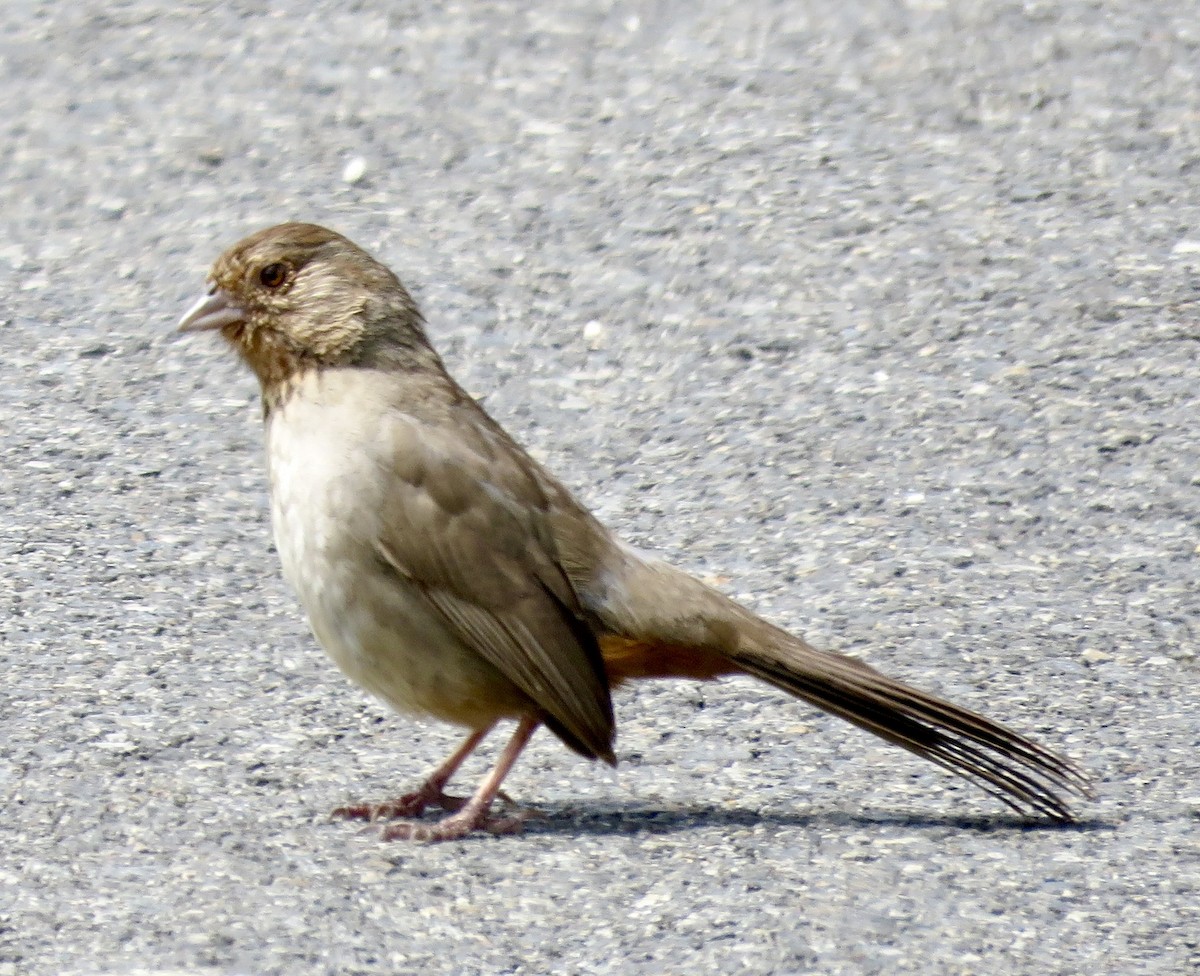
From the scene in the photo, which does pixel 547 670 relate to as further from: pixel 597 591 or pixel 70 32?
pixel 70 32

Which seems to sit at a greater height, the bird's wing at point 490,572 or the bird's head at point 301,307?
the bird's head at point 301,307

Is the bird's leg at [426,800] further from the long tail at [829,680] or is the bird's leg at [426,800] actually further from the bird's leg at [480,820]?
the long tail at [829,680]

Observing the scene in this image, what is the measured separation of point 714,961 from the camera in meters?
4.22

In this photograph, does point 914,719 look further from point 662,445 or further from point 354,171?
point 354,171

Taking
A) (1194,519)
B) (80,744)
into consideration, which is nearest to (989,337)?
(1194,519)

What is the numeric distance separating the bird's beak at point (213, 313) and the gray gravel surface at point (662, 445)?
3.51ft

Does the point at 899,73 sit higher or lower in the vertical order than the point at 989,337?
higher

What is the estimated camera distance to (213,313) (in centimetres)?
528

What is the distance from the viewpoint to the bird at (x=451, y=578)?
4934 mm

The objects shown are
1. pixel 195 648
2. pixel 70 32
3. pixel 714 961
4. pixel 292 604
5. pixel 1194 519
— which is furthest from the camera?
pixel 70 32

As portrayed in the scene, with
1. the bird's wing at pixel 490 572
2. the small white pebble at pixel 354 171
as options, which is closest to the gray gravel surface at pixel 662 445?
the small white pebble at pixel 354 171

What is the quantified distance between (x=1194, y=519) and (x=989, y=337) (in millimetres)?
1370

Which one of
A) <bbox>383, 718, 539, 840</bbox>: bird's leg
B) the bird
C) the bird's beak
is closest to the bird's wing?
the bird

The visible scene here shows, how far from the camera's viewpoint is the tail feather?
16.7 ft
